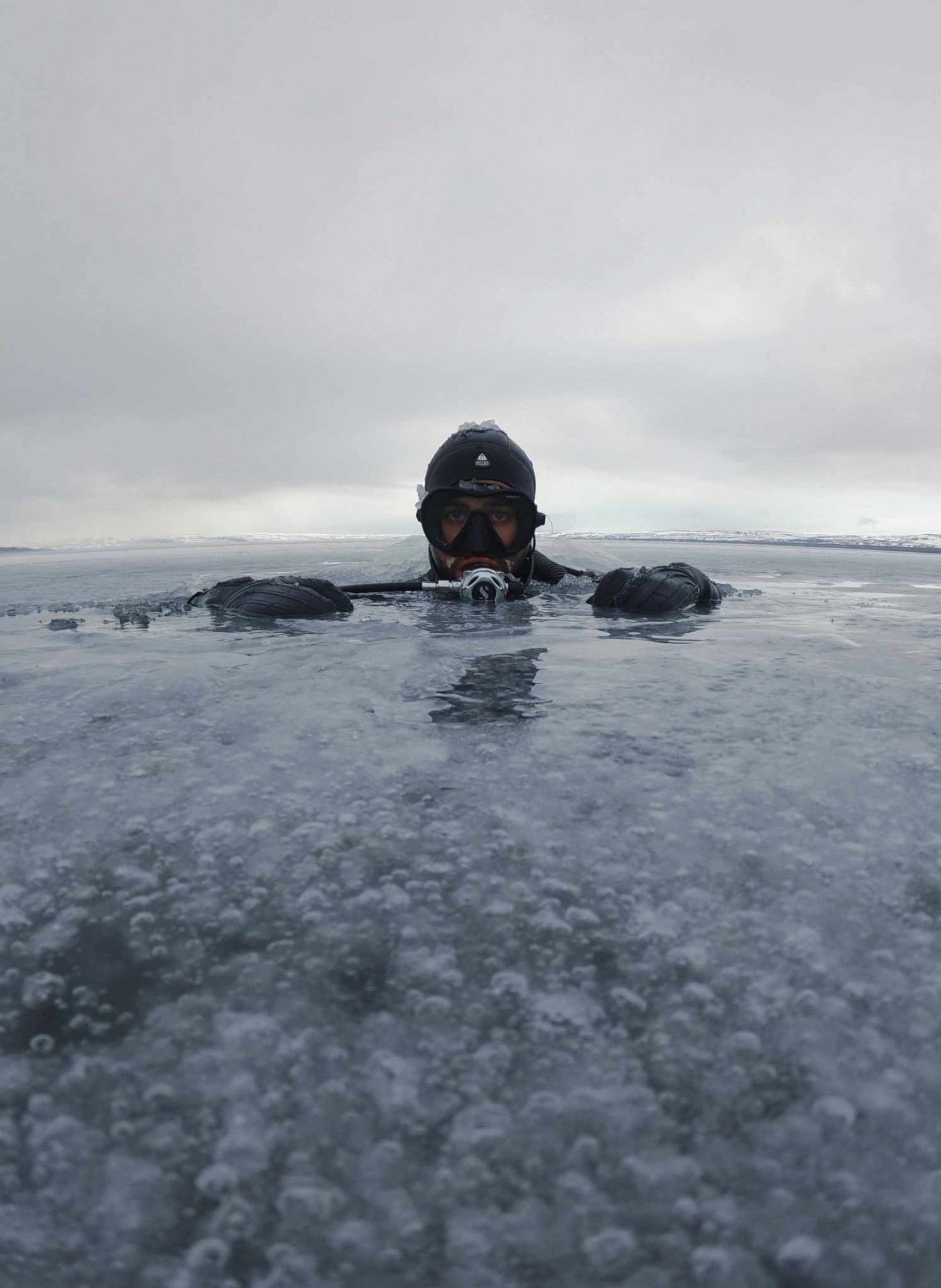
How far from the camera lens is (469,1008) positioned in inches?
38.5

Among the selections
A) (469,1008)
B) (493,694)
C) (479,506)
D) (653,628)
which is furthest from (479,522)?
(469,1008)

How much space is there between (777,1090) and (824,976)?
257mm

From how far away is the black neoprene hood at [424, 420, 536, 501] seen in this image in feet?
21.2

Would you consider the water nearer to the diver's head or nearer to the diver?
the diver

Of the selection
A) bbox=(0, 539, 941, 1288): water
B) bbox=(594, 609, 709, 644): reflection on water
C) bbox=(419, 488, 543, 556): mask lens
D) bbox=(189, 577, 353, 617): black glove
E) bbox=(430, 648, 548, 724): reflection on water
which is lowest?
bbox=(0, 539, 941, 1288): water

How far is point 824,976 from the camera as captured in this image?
1.03 meters

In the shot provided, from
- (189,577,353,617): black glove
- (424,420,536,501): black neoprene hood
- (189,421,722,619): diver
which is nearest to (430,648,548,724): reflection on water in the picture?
(189,577,353,617): black glove

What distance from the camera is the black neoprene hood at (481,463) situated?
6449mm

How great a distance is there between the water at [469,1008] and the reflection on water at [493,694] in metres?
0.26

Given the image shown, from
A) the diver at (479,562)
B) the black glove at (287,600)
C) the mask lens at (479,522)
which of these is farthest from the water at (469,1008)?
the mask lens at (479,522)

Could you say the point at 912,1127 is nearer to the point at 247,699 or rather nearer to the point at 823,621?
the point at 247,699

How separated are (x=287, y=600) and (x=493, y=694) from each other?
3247 millimetres

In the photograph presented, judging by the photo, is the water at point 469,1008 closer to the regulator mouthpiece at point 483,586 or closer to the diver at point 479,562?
the diver at point 479,562

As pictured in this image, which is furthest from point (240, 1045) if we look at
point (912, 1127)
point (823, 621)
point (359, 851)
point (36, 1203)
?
point (823, 621)
